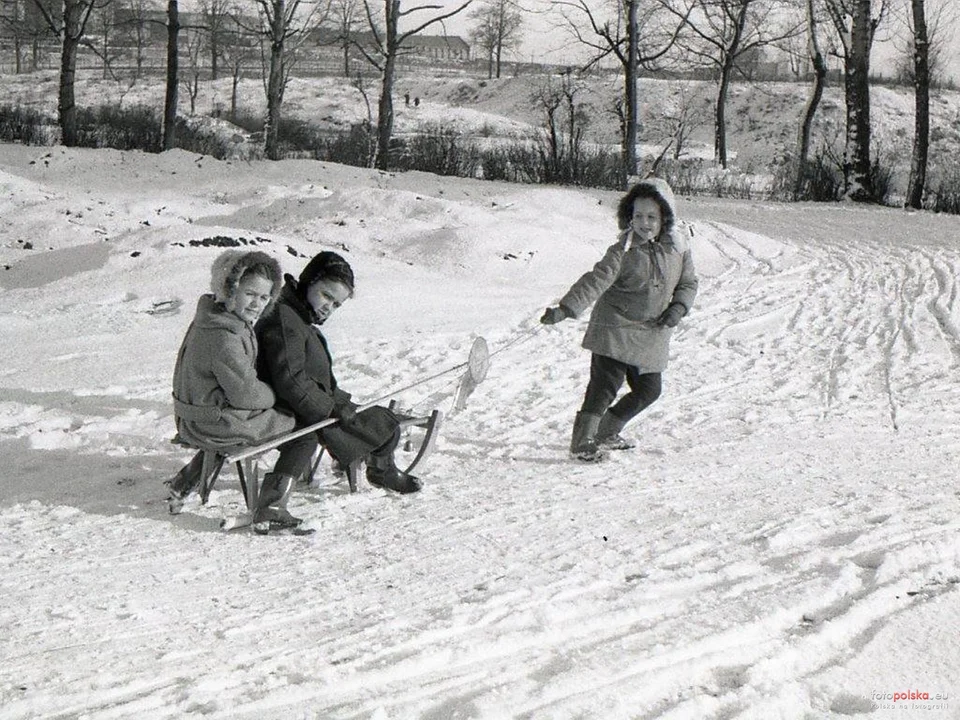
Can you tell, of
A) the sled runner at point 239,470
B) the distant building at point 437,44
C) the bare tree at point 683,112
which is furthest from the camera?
the distant building at point 437,44

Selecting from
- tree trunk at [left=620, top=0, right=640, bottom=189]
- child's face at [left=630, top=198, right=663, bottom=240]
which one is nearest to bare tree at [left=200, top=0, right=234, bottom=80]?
tree trunk at [left=620, top=0, right=640, bottom=189]

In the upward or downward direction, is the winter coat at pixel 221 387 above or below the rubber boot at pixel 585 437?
above

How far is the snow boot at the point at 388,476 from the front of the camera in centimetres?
471

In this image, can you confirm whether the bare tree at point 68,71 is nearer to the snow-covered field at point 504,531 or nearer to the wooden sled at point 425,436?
the snow-covered field at point 504,531

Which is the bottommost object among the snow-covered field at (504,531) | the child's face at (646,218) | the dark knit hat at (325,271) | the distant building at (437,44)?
the snow-covered field at (504,531)

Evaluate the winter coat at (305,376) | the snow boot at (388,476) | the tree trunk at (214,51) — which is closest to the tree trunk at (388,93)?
the tree trunk at (214,51)

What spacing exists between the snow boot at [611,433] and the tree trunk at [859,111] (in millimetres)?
14860

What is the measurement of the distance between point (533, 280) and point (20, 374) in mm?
5641

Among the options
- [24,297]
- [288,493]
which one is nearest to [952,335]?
[288,493]

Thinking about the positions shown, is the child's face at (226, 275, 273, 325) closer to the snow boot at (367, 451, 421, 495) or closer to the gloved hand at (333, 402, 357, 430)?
the gloved hand at (333, 402, 357, 430)

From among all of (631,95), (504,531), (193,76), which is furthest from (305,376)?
(193,76)

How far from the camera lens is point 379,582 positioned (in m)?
3.73

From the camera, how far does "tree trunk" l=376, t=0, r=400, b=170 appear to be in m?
22.5

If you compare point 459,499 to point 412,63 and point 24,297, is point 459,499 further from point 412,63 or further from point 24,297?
point 412,63
